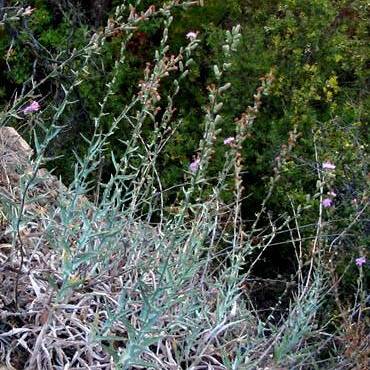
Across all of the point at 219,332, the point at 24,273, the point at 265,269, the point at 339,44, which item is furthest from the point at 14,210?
the point at 339,44

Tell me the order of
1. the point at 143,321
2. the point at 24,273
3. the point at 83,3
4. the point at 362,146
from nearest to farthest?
the point at 143,321, the point at 24,273, the point at 362,146, the point at 83,3

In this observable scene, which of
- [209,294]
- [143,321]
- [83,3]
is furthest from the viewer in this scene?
[83,3]

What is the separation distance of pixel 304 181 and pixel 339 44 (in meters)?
1.11

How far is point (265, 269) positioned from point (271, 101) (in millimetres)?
1244

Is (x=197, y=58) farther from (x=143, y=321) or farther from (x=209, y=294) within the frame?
(x=143, y=321)

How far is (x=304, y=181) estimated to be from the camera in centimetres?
494

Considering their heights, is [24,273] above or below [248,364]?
above

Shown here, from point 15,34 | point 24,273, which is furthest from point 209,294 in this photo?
point 15,34

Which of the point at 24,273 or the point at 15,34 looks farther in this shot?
the point at 15,34

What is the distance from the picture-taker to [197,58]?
564 cm

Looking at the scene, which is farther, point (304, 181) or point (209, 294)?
point (304, 181)

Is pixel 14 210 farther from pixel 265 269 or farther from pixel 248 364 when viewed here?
pixel 265 269

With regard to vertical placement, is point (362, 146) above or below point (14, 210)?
below

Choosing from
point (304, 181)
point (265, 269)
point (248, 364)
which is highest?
point (248, 364)
